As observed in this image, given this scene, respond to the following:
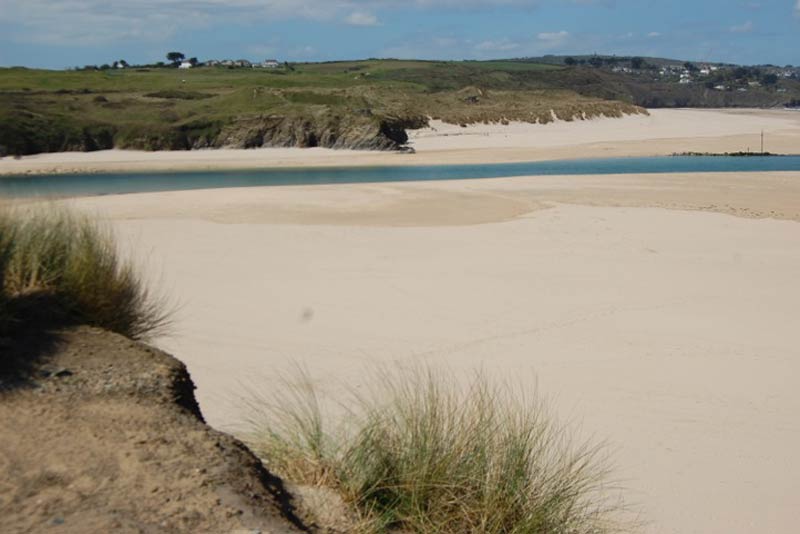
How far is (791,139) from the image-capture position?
44969mm

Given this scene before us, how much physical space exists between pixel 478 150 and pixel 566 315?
30182 millimetres

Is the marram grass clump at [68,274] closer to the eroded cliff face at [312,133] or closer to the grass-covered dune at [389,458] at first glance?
the grass-covered dune at [389,458]

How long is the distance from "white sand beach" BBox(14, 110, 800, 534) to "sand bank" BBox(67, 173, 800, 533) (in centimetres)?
3

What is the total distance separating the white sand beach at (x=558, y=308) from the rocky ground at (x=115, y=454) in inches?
68.5

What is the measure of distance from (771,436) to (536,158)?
98.6ft

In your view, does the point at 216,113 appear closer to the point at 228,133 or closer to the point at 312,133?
the point at 228,133

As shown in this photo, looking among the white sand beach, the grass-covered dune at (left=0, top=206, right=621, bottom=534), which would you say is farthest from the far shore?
the grass-covered dune at (left=0, top=206, right=621, bottom=534)

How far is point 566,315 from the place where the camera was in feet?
30.8

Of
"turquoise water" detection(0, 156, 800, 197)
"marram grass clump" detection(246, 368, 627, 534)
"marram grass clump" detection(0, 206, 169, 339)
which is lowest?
"turquoise water" detection(0, 156, 800, 197)

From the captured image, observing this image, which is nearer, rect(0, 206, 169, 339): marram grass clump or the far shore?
rect(0, 206, 169, 339): marram grass clump

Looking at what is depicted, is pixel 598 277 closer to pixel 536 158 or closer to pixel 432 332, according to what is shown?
pixel 432 332

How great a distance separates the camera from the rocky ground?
9.25 ft

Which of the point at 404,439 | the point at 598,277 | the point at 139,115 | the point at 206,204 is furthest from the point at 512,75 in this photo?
the point at 404,439

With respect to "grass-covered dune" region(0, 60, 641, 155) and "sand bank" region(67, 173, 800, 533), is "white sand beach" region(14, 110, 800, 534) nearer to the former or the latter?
"sand bank" region(67, 173, 800, 533)
